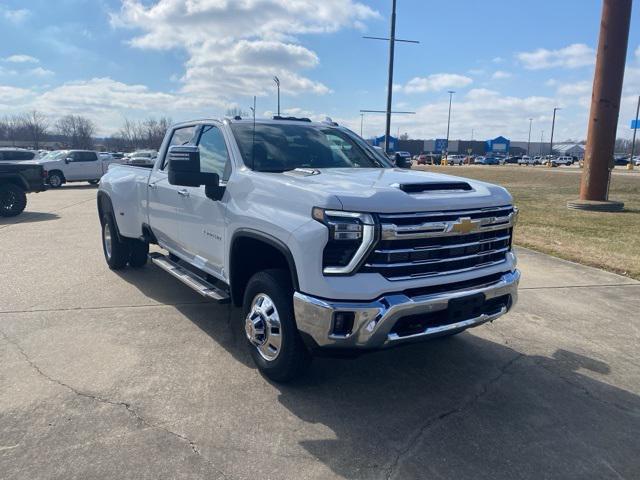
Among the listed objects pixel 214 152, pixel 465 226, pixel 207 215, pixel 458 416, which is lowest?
pixel 458 416

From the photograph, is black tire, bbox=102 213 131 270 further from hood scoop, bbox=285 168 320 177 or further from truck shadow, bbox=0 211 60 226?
truck shadow, bbox=0 211 60 226

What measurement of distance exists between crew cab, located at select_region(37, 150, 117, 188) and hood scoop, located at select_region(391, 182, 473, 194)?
2454cm

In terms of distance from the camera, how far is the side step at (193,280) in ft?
14.2

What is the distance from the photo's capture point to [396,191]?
330 centimetres

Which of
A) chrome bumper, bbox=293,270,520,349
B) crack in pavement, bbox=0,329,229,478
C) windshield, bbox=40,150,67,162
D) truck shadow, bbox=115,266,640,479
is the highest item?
windshield, bbox=40,150,67,162

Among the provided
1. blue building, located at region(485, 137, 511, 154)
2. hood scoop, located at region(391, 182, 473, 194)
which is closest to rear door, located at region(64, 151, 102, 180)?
hood scoop, located at region(391, 182, 473, 194)

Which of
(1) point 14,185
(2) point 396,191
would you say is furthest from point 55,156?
(2) point 396,191

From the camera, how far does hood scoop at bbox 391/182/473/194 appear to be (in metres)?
3.46

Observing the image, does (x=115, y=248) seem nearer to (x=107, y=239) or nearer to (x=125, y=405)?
(x=107, y=239)

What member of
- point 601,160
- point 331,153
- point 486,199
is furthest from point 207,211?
point 601,160

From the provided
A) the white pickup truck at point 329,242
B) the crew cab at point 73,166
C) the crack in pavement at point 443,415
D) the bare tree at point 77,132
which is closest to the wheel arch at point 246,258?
the white pickup truck at point 329,242

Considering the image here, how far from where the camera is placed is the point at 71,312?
541 cm

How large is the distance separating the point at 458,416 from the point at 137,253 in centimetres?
527

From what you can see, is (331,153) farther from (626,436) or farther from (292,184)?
(626,436)
